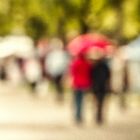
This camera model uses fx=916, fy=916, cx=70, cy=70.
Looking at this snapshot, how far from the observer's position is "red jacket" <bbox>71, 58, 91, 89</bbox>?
17719mm

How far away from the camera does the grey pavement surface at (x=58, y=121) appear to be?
54.0 ft

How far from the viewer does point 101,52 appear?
18688mm

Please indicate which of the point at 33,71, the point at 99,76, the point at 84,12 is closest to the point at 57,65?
the point at 99,76

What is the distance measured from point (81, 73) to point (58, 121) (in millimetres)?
2014

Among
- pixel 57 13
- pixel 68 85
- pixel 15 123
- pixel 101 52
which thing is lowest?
pixel 57 13

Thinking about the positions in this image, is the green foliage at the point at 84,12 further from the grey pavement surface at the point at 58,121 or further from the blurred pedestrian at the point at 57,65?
the blurred pedestrian at the point at 57,65

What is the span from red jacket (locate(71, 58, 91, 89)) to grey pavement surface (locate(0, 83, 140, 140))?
864 mm

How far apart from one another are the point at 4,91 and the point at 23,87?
250 cm

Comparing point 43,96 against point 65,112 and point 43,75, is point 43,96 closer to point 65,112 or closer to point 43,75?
A: point 43,75

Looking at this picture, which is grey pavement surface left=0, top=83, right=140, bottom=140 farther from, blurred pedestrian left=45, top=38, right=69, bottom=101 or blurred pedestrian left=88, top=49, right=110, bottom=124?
blurred pedestrian left=88, top=49, right=110, bottom=124

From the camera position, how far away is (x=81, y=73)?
58.1ft

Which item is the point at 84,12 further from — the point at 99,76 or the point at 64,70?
the point at 64,70

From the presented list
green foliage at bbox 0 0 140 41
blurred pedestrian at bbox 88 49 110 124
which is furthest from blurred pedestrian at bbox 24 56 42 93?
green foliage at bbox 0 0 140 41

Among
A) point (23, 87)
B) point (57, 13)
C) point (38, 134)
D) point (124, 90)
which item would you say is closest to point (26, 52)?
point (23, 87)
